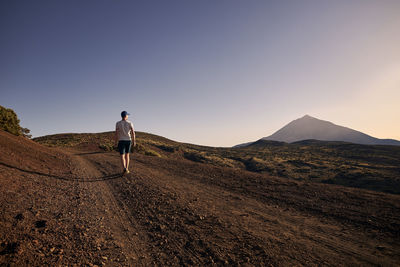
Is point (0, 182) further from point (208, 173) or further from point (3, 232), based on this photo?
point (208, 173)

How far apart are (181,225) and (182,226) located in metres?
0.05

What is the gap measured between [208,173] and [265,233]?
20.8 feet

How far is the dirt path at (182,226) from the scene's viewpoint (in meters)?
2.58

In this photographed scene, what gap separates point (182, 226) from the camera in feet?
11.7

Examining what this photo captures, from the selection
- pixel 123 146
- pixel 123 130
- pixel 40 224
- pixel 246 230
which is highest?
pixel 123 130

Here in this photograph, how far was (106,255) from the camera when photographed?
8.34 feet

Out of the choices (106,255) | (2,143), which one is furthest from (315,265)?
(2,143)

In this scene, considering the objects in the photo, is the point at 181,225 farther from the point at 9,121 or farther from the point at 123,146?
the point at 9,121

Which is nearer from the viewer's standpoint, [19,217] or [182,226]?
[19,217]

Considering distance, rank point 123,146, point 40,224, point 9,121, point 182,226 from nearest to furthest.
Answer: point 40,224
point 182,226
point 123,146
point 9,121

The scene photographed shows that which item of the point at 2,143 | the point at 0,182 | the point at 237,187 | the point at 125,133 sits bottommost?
the point at 237,187

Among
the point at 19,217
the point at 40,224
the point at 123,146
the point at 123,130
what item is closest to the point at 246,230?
the point at 40,224

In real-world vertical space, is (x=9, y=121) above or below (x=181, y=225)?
above

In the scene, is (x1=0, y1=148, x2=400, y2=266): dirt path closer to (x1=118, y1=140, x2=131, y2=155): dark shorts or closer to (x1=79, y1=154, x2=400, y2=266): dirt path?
(x1=79, y1=154, x2=400, y2=266): dirt path
